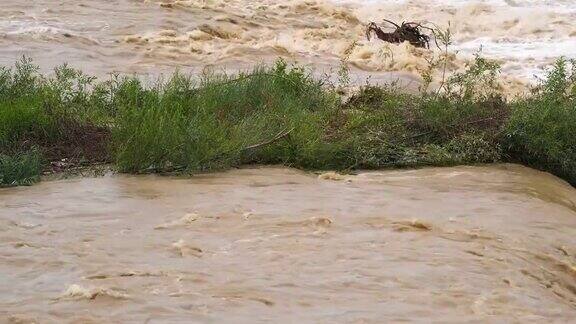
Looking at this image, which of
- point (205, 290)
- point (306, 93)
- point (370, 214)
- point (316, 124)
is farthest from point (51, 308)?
point (306, 93)

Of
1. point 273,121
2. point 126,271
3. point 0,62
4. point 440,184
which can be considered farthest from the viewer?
point 0,62

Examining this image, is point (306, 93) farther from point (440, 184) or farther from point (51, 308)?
point (51, 308)

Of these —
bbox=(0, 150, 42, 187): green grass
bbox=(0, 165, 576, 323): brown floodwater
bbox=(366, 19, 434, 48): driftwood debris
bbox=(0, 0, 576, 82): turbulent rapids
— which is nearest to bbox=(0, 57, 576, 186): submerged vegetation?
bbox=(0, 150, 42, 187): green grass

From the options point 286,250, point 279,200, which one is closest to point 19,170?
point 279,200

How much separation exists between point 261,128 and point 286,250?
380cm

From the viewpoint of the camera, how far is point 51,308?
5.15 meters

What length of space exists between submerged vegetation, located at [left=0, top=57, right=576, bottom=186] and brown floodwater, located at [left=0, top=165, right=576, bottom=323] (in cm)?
42

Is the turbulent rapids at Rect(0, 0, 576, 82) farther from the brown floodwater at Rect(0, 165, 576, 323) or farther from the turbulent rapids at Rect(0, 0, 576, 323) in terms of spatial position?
the brown floodwater at Rect(0, 165, 576, 323)

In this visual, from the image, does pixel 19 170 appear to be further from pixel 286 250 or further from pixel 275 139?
pixel 286 250

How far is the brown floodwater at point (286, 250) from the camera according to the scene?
5262 millimetres

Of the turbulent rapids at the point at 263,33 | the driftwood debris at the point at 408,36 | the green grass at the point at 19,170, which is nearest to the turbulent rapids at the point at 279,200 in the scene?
the green grass at the point at 19,170

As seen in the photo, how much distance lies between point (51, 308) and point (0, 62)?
Result: 10.4m

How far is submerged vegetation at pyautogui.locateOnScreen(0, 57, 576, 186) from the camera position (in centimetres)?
937

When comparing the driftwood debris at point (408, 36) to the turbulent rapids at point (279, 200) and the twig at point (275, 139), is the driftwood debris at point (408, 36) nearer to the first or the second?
the turbulent rapids at point (279, 200)
